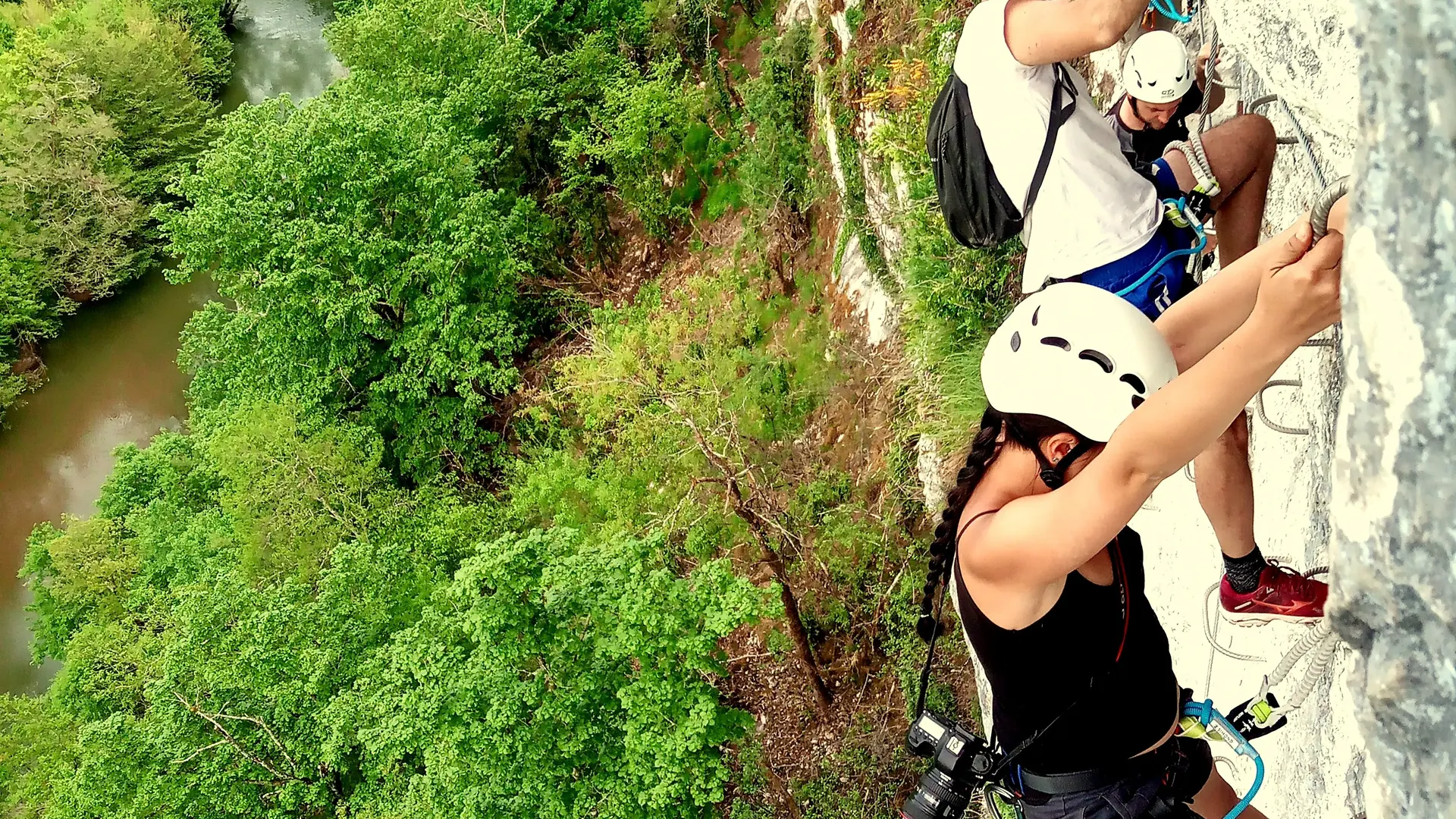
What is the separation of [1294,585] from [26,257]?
71.8ft

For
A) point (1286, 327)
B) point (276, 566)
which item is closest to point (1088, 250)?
point (1286, 327)

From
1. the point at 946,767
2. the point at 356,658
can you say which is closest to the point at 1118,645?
the point at 946,767

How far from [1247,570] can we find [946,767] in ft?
3.32

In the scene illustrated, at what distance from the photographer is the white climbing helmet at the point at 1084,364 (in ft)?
7.00

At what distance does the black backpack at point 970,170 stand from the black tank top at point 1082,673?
4.34ft

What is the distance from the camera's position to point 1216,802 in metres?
2.82

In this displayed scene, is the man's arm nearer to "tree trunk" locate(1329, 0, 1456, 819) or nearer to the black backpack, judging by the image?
the black backpack

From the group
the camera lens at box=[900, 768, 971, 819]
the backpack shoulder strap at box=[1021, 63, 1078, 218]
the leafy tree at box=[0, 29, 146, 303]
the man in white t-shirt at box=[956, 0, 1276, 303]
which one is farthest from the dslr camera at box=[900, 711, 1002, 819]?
the leafy tree at box=[0, 29, 146, 303]

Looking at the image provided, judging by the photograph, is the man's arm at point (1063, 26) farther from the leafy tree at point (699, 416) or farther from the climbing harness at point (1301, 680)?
the leafy tree at point (699, 416)

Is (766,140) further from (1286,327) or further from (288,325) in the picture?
(1286,327)

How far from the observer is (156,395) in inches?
706

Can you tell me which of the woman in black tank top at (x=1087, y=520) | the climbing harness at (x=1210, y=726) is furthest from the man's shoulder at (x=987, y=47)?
the climbing harness at (x=1210, y=726)

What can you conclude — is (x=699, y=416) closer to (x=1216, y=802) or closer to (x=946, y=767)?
(x=946, y=767)

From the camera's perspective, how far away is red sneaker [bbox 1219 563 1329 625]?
262 centimetres
